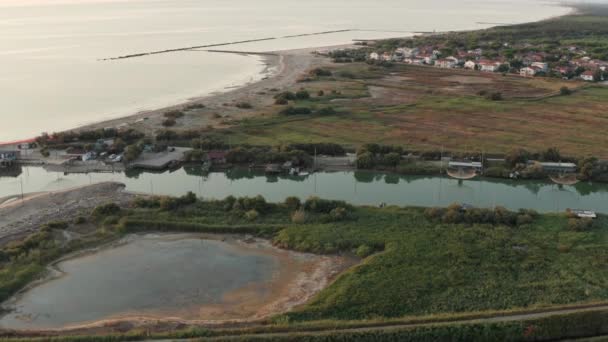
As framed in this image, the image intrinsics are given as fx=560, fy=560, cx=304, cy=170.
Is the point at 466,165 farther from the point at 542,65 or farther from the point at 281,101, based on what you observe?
the point at 542,65

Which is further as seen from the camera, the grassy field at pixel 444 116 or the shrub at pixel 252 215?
the grassy field at pixel 444 116

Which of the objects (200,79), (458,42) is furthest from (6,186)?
(458,42)

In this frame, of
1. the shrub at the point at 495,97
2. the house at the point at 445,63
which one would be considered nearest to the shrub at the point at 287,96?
the shrub at the point at 495,97

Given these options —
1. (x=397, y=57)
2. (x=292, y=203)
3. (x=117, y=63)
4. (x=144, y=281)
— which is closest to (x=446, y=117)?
(x=292, y=203)

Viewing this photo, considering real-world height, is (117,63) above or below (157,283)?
above

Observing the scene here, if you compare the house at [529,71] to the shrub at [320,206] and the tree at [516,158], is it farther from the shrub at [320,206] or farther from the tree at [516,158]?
the shrub at [320,206]

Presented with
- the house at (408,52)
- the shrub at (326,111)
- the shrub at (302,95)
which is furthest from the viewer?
the house at (408,52)

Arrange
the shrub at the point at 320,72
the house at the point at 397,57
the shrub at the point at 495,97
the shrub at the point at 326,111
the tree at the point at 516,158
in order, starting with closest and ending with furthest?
1. the tree at the point at 516,158
2. the shrub at the point at 326,111
3. the shrub at the point at 495,97
4. the shrub at the point at 320,72
5. the house at the point at 397,57
